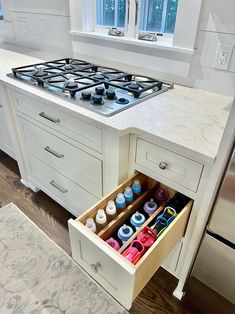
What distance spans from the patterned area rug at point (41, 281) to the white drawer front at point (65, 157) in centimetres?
45

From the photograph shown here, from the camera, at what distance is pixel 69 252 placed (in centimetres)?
135

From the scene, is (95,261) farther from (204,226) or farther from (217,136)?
(217,136)

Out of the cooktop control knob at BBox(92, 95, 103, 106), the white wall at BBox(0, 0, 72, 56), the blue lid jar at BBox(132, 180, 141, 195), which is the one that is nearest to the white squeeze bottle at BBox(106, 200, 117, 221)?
the blue lid jar at BBox(132, 180, 141, 195)

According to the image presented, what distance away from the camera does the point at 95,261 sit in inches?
29.5

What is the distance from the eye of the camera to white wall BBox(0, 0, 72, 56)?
159 cm

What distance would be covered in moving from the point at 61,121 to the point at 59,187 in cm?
46

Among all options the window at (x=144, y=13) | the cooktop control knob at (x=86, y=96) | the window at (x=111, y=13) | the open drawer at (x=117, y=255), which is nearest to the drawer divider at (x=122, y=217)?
the open drawer at (x=117, y=255)

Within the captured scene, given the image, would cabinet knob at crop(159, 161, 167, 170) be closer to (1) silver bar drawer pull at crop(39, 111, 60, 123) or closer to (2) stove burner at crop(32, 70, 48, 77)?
(1) silver bar drawer pull at crop(39, 111, 60, 123)

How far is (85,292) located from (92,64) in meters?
1.30

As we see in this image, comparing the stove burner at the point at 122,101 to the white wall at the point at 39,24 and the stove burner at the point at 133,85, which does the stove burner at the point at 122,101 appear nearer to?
the stove burner at the point at 133,85

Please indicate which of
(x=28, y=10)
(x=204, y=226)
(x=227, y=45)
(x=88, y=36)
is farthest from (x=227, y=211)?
(x=28, y=10)

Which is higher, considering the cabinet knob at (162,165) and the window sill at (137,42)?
the window sill at (137,42)

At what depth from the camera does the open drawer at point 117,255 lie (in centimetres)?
67

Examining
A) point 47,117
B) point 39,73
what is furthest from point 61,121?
point 39,73
